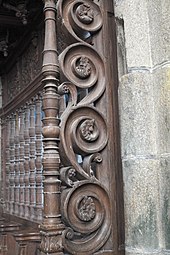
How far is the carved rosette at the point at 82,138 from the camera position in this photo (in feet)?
3.58

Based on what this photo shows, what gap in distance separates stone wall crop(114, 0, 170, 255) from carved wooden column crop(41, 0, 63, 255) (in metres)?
0.21

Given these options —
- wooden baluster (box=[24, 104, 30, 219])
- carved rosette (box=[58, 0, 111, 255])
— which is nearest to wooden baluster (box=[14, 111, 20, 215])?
wooden baluster (box=[24, 104, 30, 219])

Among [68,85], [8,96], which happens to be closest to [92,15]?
[68,85]

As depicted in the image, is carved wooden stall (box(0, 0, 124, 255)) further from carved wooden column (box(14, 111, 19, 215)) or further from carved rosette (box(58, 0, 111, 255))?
carved wooden column (box(14, 111, 19, 215))

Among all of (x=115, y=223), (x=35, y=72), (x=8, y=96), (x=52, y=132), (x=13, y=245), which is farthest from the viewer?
(x=8, y=96)

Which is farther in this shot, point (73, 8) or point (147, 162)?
point (73, 8)

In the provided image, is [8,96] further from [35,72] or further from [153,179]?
[153,179]

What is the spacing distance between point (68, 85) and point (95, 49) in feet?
0.61

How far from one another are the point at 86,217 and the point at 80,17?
2.11 feet

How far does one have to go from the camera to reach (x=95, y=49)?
1.25 m

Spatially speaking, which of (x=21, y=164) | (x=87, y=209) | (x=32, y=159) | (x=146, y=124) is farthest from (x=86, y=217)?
(x=21, y=164)

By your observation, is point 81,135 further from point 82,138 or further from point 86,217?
point 86,217

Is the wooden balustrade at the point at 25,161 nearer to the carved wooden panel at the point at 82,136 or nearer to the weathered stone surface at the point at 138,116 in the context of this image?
the carved wooden panel at the point at 82,136

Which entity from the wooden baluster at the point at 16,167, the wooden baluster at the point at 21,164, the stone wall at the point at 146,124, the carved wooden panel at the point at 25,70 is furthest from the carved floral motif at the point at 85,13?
the wooden baluster at the point at 16,167
